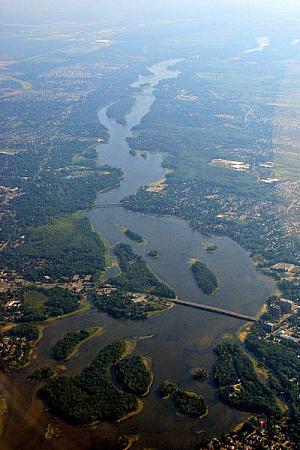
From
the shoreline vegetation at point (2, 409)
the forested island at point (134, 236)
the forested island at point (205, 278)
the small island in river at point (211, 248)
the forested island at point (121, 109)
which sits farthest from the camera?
the forested island at point (121, 109)

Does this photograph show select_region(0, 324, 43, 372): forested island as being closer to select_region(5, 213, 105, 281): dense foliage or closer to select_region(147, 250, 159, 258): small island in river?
select_region(5, 213, 105, 281): dense foliage

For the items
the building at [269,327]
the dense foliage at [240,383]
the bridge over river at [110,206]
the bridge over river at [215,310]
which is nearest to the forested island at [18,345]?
the bridge over river at [215,310]

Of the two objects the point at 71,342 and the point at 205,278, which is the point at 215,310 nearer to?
the point at 205,278

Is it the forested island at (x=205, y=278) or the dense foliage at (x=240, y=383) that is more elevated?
the forested island at (x=205, y=278)

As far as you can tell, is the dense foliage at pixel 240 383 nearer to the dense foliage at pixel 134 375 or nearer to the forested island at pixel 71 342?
the dense foliage at pixel 134 375

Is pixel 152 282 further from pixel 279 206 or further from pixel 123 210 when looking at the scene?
pixel 279 206

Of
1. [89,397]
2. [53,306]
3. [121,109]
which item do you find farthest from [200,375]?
[121,109]

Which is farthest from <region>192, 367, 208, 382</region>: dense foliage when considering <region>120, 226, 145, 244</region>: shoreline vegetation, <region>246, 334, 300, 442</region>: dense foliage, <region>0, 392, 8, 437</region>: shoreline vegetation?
<region>120, 226, 145, 244</region>: shoreline vegetation
